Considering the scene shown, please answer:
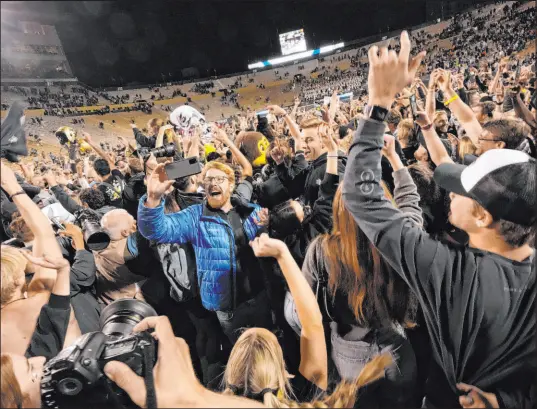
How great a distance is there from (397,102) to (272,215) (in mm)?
1010

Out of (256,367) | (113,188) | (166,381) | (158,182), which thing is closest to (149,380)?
(166,381)

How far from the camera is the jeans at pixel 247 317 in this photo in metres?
1.45

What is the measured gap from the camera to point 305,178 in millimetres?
1603

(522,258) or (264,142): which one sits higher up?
(264,142)

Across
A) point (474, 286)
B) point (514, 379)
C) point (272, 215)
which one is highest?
point (272, 215)

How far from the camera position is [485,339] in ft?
3.25

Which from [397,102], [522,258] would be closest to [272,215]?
[522,258]

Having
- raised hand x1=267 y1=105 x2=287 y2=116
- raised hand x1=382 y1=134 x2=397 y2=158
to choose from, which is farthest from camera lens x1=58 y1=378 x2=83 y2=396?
raised hand x1=267 y1=105 x2=287 y2=116

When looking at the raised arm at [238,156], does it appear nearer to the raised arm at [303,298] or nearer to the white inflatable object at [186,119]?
the white inflatable object at [186,119]

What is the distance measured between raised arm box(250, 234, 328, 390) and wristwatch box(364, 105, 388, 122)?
0.55m

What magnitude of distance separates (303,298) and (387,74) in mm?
814

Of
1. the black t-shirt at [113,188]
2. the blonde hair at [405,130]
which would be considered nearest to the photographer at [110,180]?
the black t-shirt at [113,188]

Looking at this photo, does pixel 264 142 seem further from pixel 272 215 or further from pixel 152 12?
pixel 152 12

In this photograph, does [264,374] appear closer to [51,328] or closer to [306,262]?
Answer: [306,262]
